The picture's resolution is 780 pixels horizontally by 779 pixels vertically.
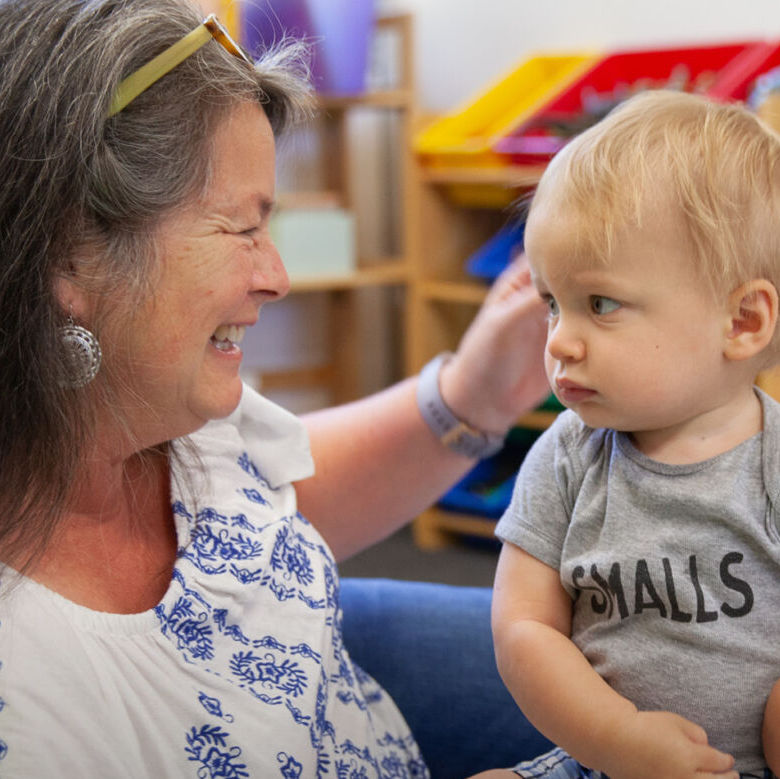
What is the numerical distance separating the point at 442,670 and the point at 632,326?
A: 627mm

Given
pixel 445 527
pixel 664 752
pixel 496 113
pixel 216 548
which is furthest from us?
pixel 445 527

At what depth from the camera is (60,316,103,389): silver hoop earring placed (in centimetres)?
95

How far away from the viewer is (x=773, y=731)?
855mm

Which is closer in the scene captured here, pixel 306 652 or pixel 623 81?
pixel 306 652

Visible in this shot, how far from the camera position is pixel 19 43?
92cm

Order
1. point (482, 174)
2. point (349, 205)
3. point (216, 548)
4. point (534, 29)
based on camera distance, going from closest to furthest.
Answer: point (216, 548) → point (482, 174) → point (534, 29) → point (349, 205)

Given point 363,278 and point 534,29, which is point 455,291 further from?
point 534,29

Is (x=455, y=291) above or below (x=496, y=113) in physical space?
below

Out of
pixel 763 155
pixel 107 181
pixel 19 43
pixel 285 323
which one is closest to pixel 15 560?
pixel 107 181

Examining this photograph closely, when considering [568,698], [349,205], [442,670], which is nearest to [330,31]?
[349,205]

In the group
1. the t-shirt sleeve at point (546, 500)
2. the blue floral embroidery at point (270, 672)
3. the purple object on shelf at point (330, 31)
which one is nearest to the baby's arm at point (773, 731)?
the t-shirt sleeve at point (546, 500)

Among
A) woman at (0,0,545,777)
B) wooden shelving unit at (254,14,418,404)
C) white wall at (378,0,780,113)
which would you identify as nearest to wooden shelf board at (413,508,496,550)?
wooden shelving unit at (254,14,418,404)

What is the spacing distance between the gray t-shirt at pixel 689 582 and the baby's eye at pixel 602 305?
0.44 feet

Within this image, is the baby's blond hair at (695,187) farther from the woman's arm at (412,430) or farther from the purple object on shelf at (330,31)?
the purple object on shelf at (330,31)
